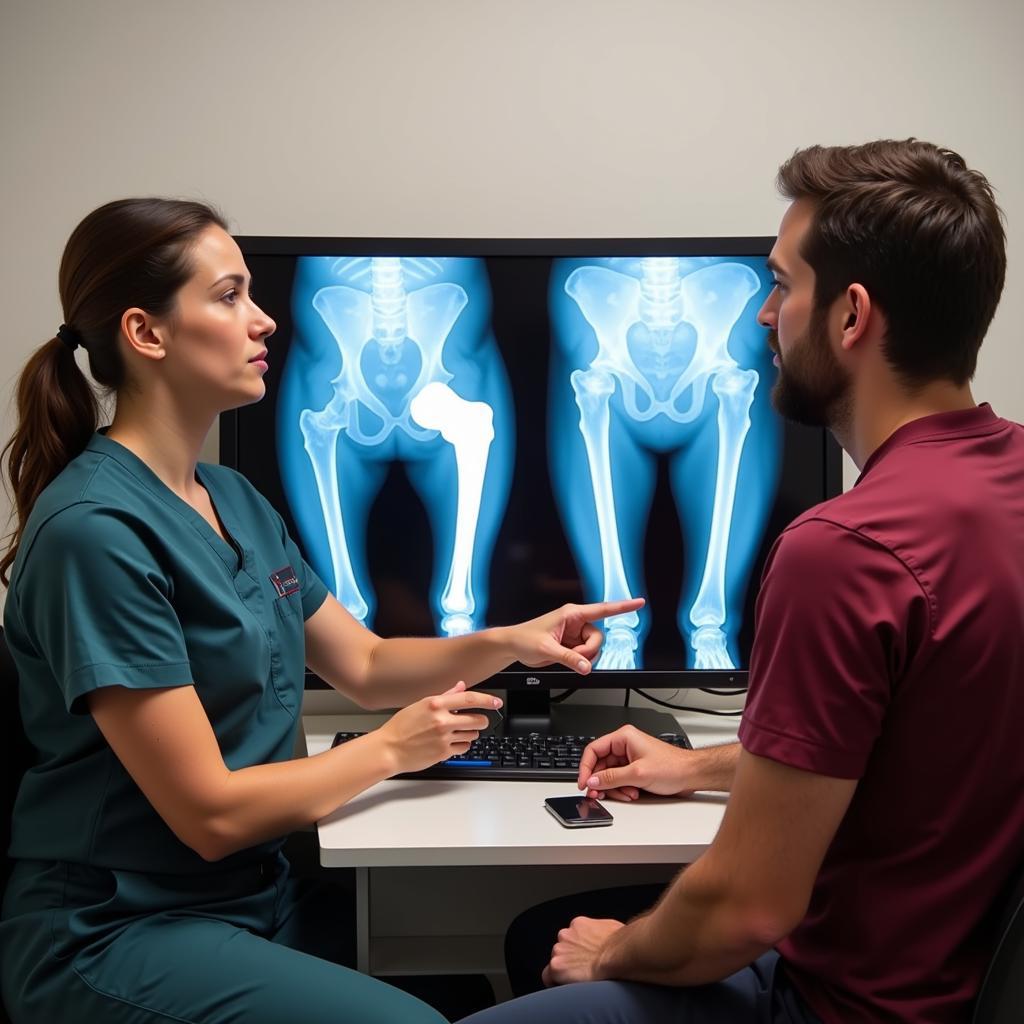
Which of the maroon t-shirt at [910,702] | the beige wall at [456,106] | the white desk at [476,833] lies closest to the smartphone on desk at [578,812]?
the white desk at [476,833]

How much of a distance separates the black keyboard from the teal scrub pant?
0.38 metres

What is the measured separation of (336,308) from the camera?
1.85m

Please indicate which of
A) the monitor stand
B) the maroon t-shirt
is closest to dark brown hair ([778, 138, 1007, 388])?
the maroon t-shirt

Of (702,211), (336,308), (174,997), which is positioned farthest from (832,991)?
(702,211)

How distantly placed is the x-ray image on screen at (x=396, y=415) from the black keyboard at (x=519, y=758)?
0.24 m

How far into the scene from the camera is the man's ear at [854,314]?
1.12 m

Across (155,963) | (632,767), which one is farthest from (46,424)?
(632,767)

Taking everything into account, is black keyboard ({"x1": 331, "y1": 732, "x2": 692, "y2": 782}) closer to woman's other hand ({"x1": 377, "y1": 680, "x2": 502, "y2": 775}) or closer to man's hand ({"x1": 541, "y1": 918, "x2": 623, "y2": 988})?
woman's other hand ({"x1": 377, "y1": 680, "x2": 502, "y2": 775})

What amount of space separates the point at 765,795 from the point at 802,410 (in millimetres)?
465

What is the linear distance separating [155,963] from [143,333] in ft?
2.60

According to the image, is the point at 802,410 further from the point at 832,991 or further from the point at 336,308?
the point at 336,308

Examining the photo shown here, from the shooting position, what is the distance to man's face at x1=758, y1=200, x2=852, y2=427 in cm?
118

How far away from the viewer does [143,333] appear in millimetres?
1439

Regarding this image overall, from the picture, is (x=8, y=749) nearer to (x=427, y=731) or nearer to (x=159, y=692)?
(x=159, y=692)
